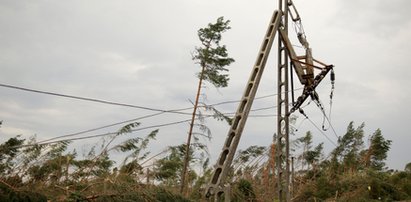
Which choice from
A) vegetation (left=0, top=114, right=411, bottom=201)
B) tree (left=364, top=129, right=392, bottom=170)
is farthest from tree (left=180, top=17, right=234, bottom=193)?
tree (left=364, top=129, right=392, bottom=170)

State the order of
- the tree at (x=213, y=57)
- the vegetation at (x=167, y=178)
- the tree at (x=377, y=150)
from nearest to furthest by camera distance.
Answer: the vegetation at (x=167, y=178), the tree at (x=213, y=57), the tree at (x=377, y=150)

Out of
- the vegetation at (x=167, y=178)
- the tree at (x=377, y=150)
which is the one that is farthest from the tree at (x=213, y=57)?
the tree at (x=377, y=150)

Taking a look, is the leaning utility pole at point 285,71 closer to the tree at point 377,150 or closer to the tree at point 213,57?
the tree at point 213,57

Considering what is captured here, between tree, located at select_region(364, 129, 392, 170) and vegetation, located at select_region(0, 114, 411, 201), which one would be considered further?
tree, located at select_region(364, 129, 392, 170)

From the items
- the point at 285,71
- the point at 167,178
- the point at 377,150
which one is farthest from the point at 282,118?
the point at 377,150

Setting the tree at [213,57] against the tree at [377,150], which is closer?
the tree at [213,57]

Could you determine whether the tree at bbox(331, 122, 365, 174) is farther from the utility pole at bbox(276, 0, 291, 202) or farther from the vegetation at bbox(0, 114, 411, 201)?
the utility pole at bbox(276, 0, 291, 202)

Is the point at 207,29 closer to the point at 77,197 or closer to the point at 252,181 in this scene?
the point at 252,181

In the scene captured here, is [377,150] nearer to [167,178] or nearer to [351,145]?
[351,145]

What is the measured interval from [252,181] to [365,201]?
19.2ft

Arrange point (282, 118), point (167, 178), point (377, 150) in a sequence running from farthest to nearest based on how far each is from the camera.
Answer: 1. point (377, 150)
2. point (167, 178)
3. point (282, 118)

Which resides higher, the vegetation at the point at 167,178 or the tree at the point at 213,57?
the tree at the point at 213,57

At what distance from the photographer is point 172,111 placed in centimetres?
933

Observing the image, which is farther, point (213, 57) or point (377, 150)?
point (377, 150)
